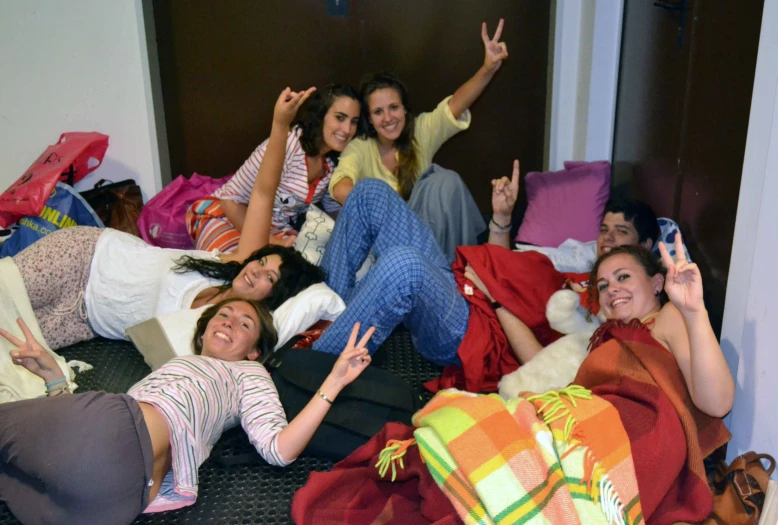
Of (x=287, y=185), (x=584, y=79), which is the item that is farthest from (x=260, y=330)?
(x=584, y=79)

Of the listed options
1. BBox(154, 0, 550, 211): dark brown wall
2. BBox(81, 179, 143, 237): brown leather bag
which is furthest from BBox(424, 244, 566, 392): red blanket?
BBox(81, 179, 143, 237): brown leather bag

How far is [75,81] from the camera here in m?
2.82

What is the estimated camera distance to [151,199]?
9.36ft

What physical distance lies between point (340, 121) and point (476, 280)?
0.88m

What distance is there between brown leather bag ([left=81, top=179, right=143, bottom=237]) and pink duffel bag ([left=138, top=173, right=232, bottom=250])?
71 millimetres

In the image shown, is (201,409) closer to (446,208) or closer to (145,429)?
(145,429)

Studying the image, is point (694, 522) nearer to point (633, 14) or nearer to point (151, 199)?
point (633, 14)

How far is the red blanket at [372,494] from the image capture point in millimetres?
1322

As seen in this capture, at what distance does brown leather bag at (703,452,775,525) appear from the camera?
1.37 meters

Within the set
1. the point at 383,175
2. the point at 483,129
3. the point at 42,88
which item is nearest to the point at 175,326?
the point at 383,175

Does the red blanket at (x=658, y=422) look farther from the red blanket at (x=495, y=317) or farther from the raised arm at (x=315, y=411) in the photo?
the raised arm at (x=315, y=411)

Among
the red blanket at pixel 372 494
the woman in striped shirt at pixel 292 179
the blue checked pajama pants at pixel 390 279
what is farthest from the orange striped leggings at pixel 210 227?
the red blanket at pixel 372 494

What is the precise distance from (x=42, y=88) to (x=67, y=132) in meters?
0.19

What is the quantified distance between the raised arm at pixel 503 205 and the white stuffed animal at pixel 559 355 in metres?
0.48
